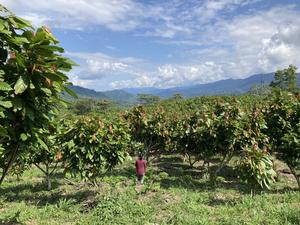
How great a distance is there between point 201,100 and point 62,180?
81.0 feet

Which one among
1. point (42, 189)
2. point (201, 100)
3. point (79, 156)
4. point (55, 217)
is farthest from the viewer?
point (201, 100)

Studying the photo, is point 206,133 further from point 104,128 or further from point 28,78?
point 28,78

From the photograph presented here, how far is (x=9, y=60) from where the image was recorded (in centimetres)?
357

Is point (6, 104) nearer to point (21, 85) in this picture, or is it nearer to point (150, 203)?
point (21, 85)

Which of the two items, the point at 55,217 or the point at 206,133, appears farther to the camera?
the point at 206,133

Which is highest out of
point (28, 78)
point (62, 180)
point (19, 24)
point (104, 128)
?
point (19, 24)

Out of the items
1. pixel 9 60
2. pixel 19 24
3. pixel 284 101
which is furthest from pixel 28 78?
pixel 284 101

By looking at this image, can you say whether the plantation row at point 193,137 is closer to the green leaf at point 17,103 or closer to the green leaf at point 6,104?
the green leaf at point 17,103

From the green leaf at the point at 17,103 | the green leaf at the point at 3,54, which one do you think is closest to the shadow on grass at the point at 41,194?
the green leaf at the point at 17,103

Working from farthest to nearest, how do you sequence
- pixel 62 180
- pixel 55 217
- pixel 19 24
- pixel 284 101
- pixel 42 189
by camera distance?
1. pixel 62 180
2. pixel 42 189
3. pixel 284 101
4. pixel 55 217
5. pixel 19 24

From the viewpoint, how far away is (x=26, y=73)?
3.53 m

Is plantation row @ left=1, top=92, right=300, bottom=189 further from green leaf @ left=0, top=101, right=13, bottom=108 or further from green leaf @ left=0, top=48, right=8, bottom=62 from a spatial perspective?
green leaf @ left=0, top=101, right=13, bottom=108

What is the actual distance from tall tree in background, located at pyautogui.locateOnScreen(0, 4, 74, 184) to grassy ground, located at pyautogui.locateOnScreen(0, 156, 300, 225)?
167 inches

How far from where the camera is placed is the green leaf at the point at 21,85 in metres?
3.35
